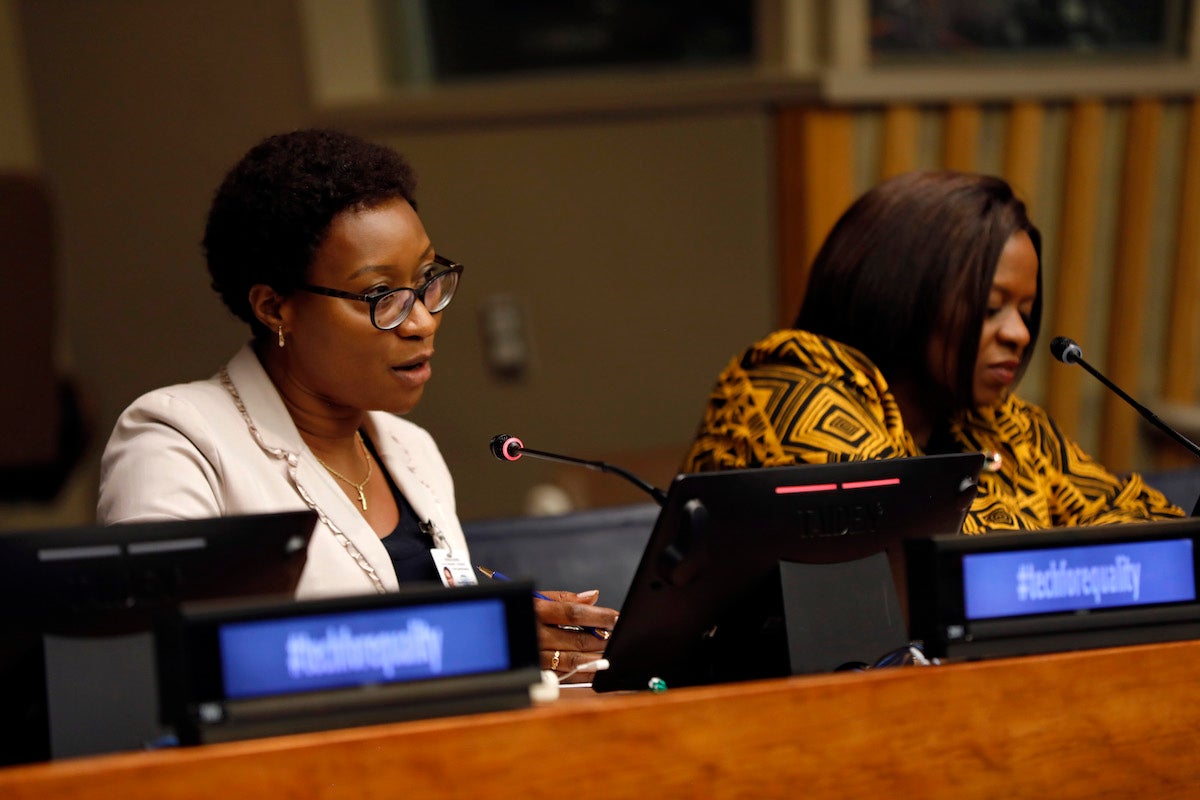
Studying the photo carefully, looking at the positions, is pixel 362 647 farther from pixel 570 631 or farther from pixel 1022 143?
pixel 1022 143

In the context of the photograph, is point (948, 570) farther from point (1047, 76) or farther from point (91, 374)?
point (91, 374)

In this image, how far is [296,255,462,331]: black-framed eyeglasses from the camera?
1588 mm

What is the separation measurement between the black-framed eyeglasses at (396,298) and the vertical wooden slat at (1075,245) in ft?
8.70

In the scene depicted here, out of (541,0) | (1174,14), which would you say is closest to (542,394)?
(541,0)

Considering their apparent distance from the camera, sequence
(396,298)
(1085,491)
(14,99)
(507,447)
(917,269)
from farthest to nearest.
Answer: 1. (14,99)
2. (1085,491)
3. (917,269)
4. (396,298)
5. (507,447)

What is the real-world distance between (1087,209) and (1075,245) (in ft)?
0.35

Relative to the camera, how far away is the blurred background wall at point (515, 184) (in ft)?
12.2

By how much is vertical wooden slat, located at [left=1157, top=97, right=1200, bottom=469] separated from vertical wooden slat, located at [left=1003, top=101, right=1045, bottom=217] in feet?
1.57

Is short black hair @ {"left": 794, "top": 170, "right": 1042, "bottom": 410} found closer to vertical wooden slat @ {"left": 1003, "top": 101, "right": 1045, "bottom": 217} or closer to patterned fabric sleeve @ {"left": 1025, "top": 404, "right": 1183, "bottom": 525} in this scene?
patterned fabric sleeve @ {"left": 1025, "top": 404, "right": 1183, "bottom": 525}

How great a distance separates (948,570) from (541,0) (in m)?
3.08

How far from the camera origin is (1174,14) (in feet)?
12.9

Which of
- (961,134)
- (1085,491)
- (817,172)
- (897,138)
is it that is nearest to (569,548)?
(1085,491)

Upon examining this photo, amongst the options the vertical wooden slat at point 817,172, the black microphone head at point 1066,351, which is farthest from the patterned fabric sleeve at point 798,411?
the vertical wooden slat at point 817,172

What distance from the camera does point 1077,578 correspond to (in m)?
1.20
